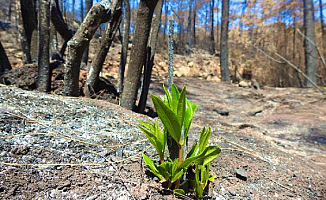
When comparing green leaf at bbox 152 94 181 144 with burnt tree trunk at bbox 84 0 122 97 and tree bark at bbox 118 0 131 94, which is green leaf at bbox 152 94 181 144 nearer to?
burnt tree trunk at bbox 84 0 122 97

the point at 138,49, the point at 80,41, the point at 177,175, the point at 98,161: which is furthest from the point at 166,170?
the point at 80,41

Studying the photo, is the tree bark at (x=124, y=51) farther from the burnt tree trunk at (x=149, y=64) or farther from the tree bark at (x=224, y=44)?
the tree bark at (x=224, y=44)

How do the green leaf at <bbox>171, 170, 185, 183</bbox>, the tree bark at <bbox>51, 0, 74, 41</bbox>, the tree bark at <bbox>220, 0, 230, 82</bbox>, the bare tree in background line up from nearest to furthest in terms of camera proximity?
the green leaf at <bbox>171, 170, 185, 183</bbox> → the tree bark at <bbox>51, 0, 74, 41</bbox> → the bare tree in background → the tree bark at <bbox>220, 0, 230, 82</bbox>

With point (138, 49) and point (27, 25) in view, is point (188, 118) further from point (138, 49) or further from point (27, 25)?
point (27, 25)

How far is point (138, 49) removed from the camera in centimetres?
260

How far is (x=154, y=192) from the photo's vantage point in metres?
1.04

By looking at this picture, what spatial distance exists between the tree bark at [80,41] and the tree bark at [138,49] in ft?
1.51

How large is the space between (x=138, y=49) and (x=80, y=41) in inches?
26.8

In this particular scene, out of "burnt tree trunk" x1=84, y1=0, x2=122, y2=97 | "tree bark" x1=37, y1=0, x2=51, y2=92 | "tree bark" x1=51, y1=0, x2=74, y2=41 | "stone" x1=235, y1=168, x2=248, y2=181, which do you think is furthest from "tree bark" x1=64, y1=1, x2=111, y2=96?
"stone" x1=235, y1=168, x2=248, y2=181

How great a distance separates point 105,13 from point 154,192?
2.29 metres

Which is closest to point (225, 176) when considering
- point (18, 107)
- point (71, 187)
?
point (71, 187)

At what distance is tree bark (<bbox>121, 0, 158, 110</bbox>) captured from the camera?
2494 millimetres

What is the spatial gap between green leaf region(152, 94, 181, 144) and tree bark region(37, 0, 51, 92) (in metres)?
2.27

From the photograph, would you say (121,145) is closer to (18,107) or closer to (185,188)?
(185,188)
